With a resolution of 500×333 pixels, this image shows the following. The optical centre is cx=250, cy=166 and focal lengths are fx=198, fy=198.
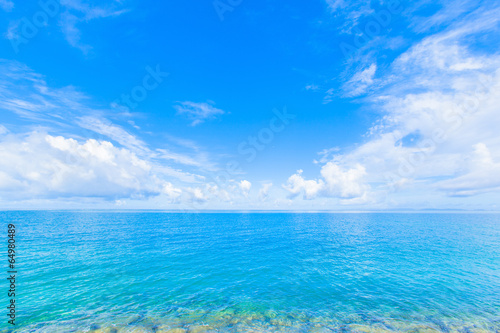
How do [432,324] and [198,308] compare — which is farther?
[198,308]

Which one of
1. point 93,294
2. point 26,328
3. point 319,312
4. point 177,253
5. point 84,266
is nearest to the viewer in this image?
point 26,328

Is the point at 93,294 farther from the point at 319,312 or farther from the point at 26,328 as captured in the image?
the point at 319,312

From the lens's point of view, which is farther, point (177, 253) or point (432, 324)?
point (177, 253)

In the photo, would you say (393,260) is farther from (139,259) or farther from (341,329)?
(139,259)

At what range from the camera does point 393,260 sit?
44625mm

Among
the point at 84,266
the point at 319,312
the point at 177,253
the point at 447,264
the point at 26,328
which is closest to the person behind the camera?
the point at 26,328

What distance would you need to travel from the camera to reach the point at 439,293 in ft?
94.5

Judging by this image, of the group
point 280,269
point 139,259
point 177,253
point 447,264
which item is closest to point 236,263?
point 280,269

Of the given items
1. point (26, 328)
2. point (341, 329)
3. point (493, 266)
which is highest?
point (26, 328)

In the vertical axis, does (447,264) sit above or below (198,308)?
below

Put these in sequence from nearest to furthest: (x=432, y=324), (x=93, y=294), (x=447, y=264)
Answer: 1. (x=432, y=324)
2. (x=93, y=294)
3. (x=447, y=264)

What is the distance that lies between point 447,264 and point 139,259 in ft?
218

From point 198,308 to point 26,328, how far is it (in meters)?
16.9

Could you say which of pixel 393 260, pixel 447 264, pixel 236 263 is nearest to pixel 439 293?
pixel 393 260
